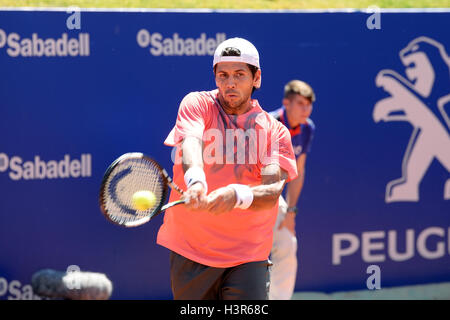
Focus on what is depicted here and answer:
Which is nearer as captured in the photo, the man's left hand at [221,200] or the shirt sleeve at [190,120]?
the man's left hand at [221,200]

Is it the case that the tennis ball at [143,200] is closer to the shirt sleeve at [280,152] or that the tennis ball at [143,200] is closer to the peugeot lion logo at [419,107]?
the shirt sleeve at [280,152]

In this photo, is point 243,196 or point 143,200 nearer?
point 243,196

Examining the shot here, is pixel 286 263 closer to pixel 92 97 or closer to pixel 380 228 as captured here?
pixel 380 228

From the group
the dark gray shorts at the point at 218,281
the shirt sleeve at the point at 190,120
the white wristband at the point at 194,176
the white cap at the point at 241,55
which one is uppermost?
the white cap at the point at 241,55

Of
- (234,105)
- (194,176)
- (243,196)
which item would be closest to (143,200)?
(194,176)

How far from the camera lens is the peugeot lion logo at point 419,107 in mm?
6062

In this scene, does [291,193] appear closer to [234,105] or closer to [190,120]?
[234,105]

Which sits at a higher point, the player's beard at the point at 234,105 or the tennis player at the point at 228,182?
the player's beard at the point at 234,105

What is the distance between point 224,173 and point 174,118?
80.1 inches

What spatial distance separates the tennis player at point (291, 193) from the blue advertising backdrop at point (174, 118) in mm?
193

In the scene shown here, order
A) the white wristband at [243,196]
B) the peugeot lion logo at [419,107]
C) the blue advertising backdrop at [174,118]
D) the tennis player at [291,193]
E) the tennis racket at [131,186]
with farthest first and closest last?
the peugeot lion logo at [419,107] → the tennis player at [291,193] → the blue advertising backdrop at [174,118] → the tennis racket at [131,186] → the white wristband at [243,196]

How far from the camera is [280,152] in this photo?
3.77 meters

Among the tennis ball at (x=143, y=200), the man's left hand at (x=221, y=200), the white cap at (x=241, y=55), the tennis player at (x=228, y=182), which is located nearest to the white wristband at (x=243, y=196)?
the man's left hand at (x=221, y=200)

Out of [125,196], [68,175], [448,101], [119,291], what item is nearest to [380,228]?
[448,101]
